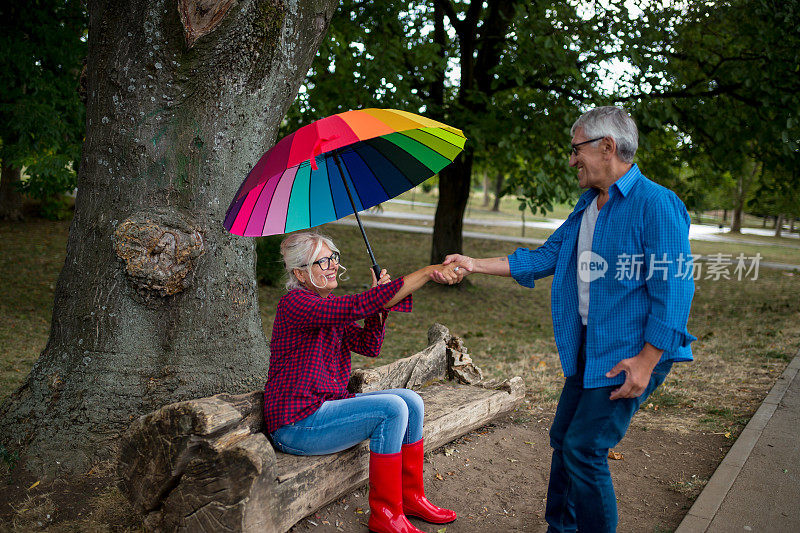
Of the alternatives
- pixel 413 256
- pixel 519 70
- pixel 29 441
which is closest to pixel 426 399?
pixel 29 441

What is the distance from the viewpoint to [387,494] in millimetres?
3387

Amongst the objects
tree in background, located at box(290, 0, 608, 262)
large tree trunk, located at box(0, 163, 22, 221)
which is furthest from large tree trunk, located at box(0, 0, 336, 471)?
large tree trunk, located at box(0, 163, 22, 221)

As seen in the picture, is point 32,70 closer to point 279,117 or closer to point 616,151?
point 279,117

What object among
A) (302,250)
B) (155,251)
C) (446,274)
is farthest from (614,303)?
(155,251)

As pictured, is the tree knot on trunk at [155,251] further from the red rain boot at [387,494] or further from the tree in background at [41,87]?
the tree in background at [41,87]

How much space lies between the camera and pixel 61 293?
4293mm

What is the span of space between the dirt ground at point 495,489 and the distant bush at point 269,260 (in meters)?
6.78

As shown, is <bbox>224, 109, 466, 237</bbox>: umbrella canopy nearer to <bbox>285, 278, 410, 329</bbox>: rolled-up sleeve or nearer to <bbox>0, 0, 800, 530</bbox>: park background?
<bbox>285, 278, 410, 329</bbox>: rolled-up sleeve

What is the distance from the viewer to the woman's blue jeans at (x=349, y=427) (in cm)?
337

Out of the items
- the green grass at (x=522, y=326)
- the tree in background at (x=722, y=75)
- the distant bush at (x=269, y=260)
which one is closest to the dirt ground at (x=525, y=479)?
the green grass at (x=522, y=326)

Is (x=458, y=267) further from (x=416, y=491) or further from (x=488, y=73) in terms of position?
(x=488, y=73)

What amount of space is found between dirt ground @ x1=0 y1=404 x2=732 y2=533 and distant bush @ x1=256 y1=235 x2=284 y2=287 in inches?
267

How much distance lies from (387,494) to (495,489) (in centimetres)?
112

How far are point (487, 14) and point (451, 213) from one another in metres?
3.64
